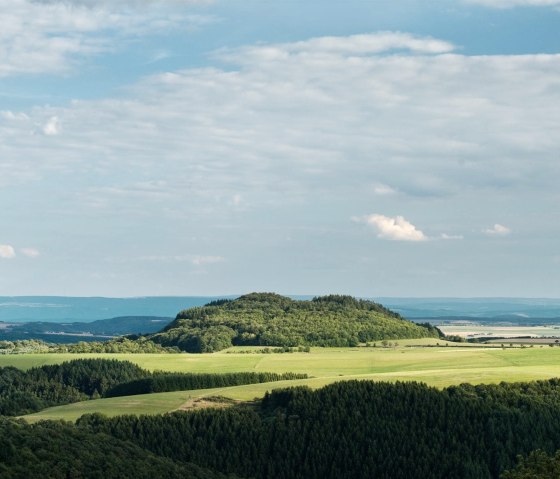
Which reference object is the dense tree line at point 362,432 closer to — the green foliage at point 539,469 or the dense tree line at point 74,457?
the dense tree line at point 74,457

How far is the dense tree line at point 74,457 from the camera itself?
376ft

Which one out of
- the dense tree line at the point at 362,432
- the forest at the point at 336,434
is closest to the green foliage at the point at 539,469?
the forest at the point at 336,434

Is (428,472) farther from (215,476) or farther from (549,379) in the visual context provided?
(549,379)

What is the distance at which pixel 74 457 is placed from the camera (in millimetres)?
121562

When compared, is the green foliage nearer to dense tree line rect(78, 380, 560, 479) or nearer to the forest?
the forest

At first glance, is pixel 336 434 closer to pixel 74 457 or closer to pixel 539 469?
pixel 74 457

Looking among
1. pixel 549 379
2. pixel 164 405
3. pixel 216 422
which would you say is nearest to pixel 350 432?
pixel 216 422

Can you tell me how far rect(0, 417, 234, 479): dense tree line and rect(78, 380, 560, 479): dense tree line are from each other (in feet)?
32.9

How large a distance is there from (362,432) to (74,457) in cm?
4775

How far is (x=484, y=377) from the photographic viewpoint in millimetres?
186125

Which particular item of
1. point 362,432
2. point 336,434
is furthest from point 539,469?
point 336,434

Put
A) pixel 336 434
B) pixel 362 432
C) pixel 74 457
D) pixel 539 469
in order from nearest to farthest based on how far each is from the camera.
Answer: pixel 539 469, pixel 74 457, pixel 362 432, pixel 336 434

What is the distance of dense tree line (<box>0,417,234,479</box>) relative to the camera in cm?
11456

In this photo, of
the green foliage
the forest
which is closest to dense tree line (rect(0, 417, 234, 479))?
the forest
